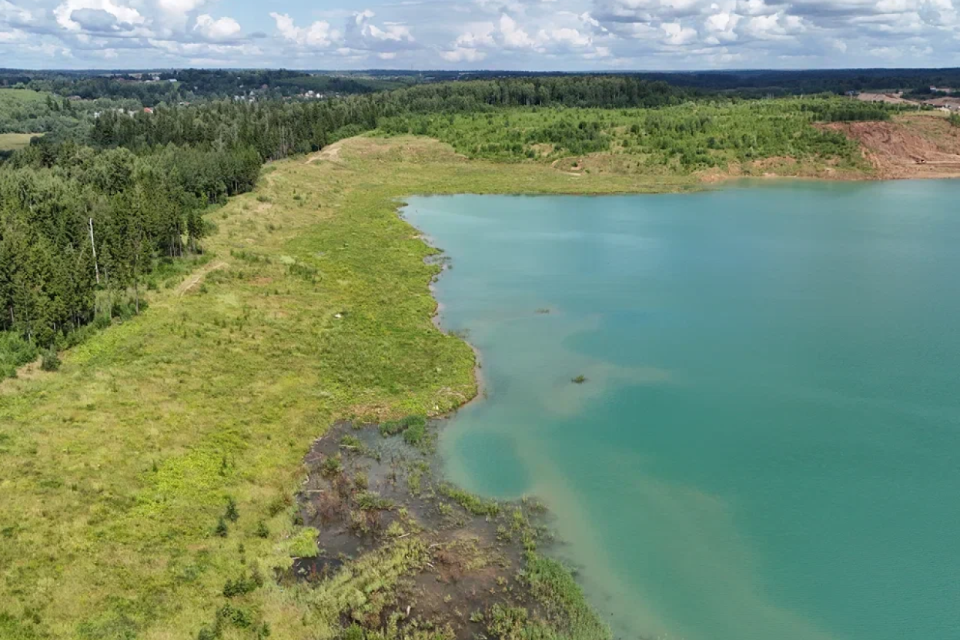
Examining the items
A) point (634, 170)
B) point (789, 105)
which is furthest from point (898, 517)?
point (789, 105)

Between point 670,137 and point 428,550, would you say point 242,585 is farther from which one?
point 670,137

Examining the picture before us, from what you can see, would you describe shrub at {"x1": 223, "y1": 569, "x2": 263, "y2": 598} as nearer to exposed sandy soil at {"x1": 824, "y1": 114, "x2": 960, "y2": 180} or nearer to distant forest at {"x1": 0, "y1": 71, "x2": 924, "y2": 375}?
distant forest at {"x1": 0, "y1": 71, "x2": 924, "y2": 375}

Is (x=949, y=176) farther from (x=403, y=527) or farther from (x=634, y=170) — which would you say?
(x=403, y=527)

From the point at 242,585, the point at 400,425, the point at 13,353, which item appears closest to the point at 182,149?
the point at 13,353

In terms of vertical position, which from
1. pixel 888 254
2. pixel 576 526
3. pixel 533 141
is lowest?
pixel 576 526

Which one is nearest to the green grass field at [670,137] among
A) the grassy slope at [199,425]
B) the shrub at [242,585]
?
the grassy slope at [199,425]

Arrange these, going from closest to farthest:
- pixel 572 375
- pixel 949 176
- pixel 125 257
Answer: pixel 572 375 < pixel 125 257 < pixel 949 176

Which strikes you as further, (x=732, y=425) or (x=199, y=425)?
(x=732, y=425)
